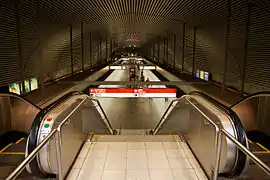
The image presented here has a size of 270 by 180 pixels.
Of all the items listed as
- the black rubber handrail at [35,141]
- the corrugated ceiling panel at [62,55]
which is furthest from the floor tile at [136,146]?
the corrugated ceiling panel at [62,55]

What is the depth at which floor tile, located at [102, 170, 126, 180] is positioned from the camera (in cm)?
293

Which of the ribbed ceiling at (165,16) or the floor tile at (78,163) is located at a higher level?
the ribbed ceiling at (165,16)

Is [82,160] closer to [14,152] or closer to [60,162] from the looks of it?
[60,162]

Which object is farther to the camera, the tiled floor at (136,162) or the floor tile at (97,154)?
the floor tile at (97,154)

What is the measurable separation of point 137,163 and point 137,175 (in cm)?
36

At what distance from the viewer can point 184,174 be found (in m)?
3.02

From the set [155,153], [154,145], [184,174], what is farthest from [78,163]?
[184,174]

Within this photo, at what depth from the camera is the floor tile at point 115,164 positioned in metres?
3.21

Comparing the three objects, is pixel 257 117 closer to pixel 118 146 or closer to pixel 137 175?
pixel 118 146

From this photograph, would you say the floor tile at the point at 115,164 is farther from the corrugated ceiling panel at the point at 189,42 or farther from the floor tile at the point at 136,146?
the corrugated ceiling panel at the point at 189,42

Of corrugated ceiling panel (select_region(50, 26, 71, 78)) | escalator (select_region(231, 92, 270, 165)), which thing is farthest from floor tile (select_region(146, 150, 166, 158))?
corrugated ceiling panel (select_region(50, 26, 71, 78))

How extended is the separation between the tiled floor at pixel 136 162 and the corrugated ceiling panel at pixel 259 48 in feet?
10.5

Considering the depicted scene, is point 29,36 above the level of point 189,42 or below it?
below

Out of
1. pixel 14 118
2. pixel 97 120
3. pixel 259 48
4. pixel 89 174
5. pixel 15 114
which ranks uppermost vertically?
pixel 259 48
